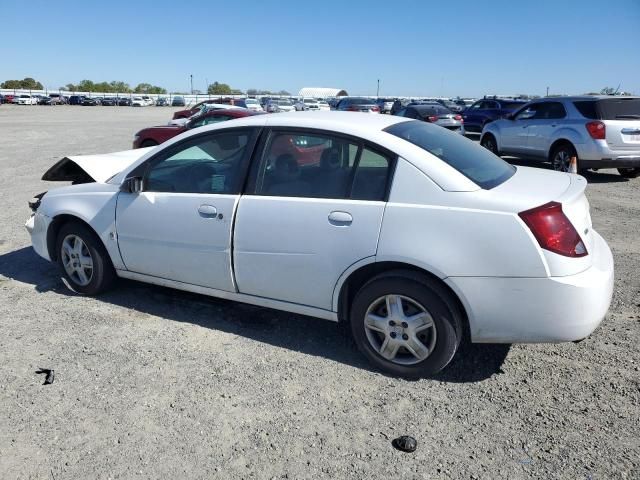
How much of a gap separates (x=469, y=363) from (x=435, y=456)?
3.35ft

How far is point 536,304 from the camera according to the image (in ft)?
9.77

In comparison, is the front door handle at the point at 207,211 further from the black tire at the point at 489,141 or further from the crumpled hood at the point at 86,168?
the black tire at the point at 489,141

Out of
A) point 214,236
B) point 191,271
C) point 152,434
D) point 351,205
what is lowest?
point 152,434

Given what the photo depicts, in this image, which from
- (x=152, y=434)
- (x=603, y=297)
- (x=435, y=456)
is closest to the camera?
(x=435, y=456)

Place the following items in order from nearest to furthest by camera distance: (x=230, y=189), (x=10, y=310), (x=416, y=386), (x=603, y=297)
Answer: (x=603, y=297) → (x=416, y=386) → (x=230, y=189) → (x=10, y=310)

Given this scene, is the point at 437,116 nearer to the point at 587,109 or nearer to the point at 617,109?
the point at 587,109

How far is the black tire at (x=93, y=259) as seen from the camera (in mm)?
4512

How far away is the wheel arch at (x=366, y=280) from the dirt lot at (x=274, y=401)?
→ 395 millimetres

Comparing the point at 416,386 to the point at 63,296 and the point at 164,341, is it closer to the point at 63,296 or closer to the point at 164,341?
the point at 164,341

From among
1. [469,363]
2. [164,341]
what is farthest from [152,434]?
[469,363]

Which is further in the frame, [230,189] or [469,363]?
[230,189]

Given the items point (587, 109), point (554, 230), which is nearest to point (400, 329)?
point (554, 230)

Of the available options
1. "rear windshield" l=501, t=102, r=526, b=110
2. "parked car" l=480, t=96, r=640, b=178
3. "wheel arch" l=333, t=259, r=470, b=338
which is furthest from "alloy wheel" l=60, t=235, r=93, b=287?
"rear windshield" l=501, t=102, r=526, b=110

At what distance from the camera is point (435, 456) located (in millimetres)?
2691
